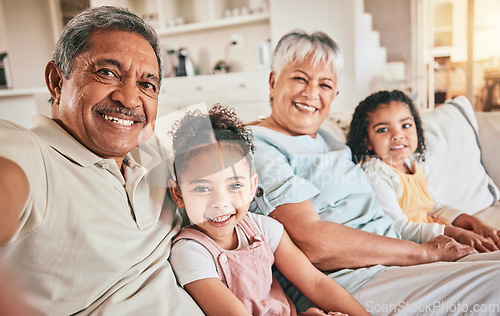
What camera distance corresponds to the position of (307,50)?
35.9 inches

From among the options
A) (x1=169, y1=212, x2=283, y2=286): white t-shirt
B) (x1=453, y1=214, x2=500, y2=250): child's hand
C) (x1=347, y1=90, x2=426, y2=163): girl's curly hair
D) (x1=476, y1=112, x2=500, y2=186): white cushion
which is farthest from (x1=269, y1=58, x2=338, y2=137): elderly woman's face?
(x1=476, y1=112, x2=500, y2=186): white cushion

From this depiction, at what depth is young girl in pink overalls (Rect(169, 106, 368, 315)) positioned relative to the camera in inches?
23.5

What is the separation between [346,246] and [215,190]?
355mm

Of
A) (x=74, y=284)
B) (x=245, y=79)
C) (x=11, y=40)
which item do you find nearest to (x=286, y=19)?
(x=245, y=79)

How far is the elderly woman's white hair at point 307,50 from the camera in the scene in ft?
3.00

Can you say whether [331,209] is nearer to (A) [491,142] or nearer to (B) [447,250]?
(B) [447,250]

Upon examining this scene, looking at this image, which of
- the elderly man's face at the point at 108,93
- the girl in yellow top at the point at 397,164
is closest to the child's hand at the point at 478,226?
the girl in yellow top at the point at 397,164

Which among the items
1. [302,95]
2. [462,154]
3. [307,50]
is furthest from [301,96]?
[462,154]

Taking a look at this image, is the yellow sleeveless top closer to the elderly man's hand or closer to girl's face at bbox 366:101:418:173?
girl's face at bbox 366:101:418:173

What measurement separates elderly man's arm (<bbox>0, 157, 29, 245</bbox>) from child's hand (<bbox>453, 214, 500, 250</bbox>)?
100 cm

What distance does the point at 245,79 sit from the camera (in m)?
1.00

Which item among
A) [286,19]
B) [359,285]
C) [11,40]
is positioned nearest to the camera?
[11,40]

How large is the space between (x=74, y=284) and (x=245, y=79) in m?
0.67

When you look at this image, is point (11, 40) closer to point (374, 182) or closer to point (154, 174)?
point (154, 174)
